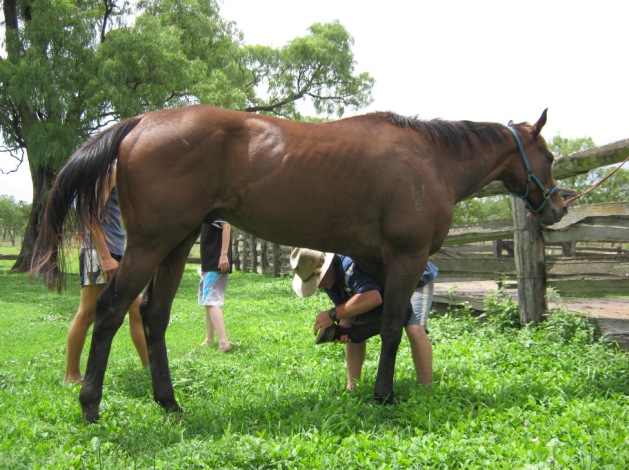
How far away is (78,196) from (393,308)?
2282 millimetres

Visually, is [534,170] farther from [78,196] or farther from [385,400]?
[78,196]

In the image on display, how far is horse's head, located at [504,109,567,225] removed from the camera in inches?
171

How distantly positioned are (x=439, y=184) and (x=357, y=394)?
5.35ft

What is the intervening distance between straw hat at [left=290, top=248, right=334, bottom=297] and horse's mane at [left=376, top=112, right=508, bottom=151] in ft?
3.80

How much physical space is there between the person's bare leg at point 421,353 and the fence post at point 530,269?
2145 mm

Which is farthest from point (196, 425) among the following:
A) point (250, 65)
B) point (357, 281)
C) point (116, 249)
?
point (250, 65)

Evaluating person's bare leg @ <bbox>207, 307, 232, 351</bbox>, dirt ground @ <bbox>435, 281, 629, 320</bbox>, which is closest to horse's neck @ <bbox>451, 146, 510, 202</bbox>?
dirt ground @ <bbox>435, 281, 629, 320</bbox>

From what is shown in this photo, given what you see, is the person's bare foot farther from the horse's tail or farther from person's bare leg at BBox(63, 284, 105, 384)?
the horse's tail

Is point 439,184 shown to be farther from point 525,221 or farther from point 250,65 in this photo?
point 250,65

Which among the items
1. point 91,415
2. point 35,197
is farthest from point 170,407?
point 35,197

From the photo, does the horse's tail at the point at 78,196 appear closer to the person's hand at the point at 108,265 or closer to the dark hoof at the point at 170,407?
the person's hand at the point at 108,265

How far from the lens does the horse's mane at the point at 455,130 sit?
3.97 m

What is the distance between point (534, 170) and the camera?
436 centimetres

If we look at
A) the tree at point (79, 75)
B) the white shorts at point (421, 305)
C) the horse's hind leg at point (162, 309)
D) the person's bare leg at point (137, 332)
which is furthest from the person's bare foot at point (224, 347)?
the tree at point (79, 75)
